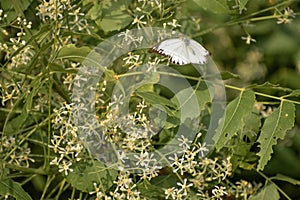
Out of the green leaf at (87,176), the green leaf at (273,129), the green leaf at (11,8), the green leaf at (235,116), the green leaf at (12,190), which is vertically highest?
the green leaf at (11,8)

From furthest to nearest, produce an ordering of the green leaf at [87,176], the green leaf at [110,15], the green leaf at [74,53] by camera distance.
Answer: the green leaf at [110,15], the green leaf at [87,176], the green leaf at [74,53]

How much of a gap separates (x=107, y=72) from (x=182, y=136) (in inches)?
10.1

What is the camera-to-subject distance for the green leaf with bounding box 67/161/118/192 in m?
1.89

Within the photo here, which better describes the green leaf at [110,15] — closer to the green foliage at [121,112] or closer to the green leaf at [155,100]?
the green foliage at [121,112]

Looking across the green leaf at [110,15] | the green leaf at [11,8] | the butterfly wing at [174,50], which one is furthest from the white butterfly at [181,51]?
the green leaf at [11,8]

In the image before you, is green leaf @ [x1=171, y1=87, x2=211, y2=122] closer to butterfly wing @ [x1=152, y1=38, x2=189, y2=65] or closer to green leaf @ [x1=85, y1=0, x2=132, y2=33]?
butterfly wing @ [x1=152, y1=38, x2=189, y2=65]

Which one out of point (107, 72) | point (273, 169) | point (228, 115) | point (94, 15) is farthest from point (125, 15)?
point (273, 169)

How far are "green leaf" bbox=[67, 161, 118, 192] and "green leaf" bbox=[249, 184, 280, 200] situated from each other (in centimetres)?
46

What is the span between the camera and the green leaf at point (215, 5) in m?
2.11

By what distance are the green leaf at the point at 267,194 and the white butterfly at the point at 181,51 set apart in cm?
48

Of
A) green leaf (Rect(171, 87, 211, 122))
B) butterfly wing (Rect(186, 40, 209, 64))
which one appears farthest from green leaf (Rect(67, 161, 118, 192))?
butterfly wing (Rect(186, 40, 209, 64))

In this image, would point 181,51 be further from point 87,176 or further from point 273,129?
point 87,176

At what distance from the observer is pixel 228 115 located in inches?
74.2

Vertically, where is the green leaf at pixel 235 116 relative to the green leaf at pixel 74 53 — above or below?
below
